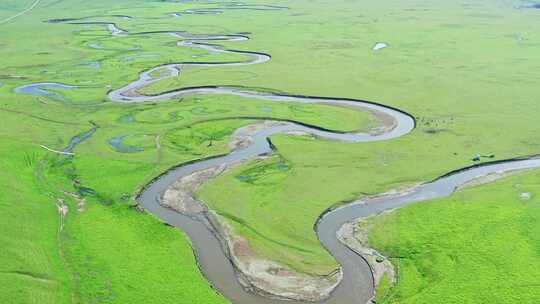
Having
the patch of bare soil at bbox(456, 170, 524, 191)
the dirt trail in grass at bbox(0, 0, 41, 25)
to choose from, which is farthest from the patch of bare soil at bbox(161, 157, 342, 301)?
the dirt trail in grass at bbox(0, 0, 41, 25)

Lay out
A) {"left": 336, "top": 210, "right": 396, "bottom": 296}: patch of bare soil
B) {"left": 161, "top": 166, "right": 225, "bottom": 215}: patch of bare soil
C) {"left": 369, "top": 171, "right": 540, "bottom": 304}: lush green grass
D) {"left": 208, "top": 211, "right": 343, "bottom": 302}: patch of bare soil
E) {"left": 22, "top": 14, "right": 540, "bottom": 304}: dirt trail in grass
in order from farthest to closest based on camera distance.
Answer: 1. {"left": 161, "top": 166, "right": 225, "bottom": 215}: patch of bare soil
2. {"left": 336, "top": 210, "right": 396, "bottom": 296}: patch of bare soil
3. {"left": 22, "top": 14, "right": 540, "bottom": 304}: dirt trail in grass
4. {"left": 208, "top": 211, "right": 343, "bottom": 302}: patch of bare soil
5. {"left": 369, "top": 171, "right": 540, "bottom": 304}: lush green grass

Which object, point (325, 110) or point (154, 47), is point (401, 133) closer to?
point (325, 110)

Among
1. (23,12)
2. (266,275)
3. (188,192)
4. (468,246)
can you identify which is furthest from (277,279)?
(23,12)

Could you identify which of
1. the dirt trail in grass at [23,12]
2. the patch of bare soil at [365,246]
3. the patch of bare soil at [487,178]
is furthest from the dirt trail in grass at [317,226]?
the dirt trail in grass at [23,12]

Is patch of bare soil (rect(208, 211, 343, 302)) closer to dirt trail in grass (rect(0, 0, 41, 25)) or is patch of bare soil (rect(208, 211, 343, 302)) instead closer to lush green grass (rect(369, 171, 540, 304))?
lush green grass (rect(369, 171, 540, 304))

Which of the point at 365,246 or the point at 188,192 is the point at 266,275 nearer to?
the point at 365,246

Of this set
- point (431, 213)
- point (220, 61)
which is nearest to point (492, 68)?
point (220, 61)
